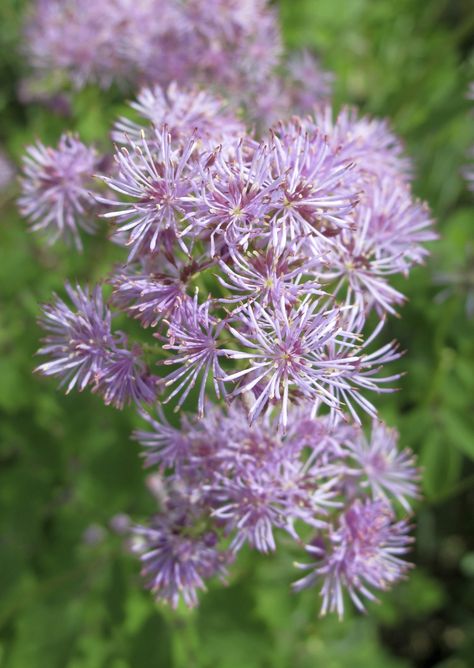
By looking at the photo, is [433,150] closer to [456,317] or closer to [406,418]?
[456,317]

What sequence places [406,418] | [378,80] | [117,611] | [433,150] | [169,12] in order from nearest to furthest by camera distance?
[117,611]
[406,418]
[169,12]
[433,150]
[378,80]

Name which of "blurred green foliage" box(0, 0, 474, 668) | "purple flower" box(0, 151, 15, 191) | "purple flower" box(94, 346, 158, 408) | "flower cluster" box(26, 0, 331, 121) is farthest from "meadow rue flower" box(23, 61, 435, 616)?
"purple flower" box(0, 151, 15, 191)

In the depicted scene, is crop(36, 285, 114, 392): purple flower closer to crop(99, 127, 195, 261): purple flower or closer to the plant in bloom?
the plant in bloom

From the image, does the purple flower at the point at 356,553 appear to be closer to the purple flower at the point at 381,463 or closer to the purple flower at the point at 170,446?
the purple flower at the point at 381,463

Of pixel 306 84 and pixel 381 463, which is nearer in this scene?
pixel 381 463

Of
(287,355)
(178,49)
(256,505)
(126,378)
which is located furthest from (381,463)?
(178,49)

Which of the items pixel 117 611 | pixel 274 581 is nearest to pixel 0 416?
pixel 117 611

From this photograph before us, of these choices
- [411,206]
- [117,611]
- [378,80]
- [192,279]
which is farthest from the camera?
[378,80]

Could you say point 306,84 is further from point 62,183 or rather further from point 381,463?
point 381,463
